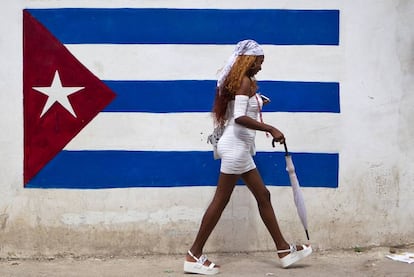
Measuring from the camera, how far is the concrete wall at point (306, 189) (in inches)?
226

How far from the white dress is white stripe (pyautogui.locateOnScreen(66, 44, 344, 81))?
58 cm

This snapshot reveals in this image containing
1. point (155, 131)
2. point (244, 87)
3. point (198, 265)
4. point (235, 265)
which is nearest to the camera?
point (244, 87)

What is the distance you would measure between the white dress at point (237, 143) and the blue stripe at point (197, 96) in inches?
19.8

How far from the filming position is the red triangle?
5.68m

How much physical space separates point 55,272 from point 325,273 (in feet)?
6.60

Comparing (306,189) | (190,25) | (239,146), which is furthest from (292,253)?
(190,25)

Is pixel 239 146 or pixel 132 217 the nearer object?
pixel 239 146

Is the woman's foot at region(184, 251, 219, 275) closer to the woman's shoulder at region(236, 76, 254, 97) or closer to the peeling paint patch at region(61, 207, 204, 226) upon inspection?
the peeling paint patch at region(61, 207, 204, 226)

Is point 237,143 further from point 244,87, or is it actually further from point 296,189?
point 296,189

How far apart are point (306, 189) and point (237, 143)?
895 millimetres

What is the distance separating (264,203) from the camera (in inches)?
211

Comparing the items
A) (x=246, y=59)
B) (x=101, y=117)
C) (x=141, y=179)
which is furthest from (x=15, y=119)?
(x=246, y=59)

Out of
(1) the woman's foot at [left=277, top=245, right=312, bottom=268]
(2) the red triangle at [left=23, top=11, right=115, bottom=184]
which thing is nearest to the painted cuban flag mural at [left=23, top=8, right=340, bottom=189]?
(2) the red triangle at [left=23, top=11, right=115, bottom=184]

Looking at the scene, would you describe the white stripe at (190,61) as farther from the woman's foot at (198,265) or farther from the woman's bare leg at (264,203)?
the woman's foot at (198,265)
